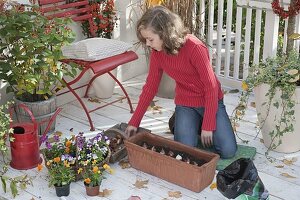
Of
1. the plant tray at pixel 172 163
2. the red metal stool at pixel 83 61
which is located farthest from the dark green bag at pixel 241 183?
the red metal stool at pixel 83 61

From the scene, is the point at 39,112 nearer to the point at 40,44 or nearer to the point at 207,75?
the point at 40,44

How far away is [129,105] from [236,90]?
3.34 ft

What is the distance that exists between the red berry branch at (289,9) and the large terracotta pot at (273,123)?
0.71m

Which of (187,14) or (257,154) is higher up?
(187,14)

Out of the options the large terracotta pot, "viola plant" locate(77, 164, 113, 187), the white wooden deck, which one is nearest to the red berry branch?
the large terracotta pot

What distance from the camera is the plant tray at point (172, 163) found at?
324cm

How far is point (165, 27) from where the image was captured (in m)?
3.33

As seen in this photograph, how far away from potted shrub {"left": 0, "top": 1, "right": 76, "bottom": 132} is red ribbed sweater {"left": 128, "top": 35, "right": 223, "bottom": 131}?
66 centimetres

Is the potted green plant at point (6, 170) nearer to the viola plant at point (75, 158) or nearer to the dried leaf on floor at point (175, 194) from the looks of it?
the viola plant at point (75, 158)

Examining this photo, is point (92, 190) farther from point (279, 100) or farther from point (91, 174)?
point (279, 100)

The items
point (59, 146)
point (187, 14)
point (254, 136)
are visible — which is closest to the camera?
point (59, 146)

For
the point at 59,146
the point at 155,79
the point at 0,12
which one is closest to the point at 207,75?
the point at 155,79

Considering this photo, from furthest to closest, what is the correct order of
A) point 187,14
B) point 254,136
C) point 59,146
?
point 187,14 → point 254,136 → point 59,146

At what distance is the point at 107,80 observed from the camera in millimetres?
4742
